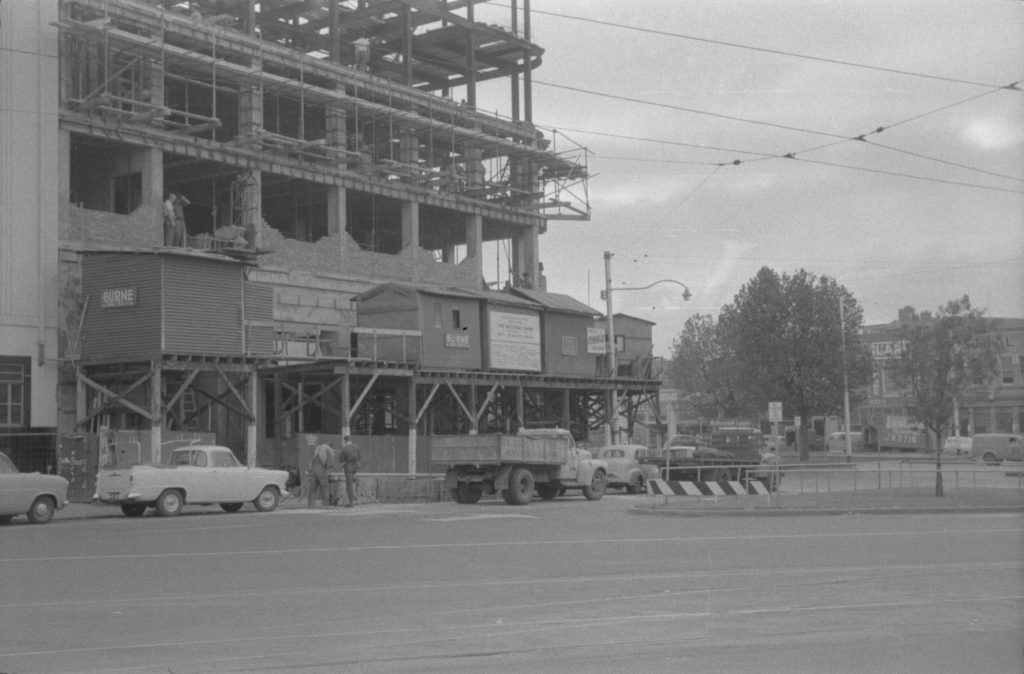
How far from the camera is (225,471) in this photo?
29281 mm

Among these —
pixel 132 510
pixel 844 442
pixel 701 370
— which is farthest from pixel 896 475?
pixel 701 370

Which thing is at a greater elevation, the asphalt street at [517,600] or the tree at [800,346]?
the tree at [800,346]

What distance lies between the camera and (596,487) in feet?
114

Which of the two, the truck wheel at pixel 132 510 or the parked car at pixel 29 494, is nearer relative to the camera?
the parked car at pixel 29 494

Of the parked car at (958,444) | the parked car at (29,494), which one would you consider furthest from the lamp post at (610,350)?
the parked car at (29,494)

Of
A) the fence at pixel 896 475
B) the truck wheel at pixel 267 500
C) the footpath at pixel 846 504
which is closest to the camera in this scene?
the footpath at pixel 846 504

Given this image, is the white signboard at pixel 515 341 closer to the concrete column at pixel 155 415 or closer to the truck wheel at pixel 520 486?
the concrete column at pixel 155 415

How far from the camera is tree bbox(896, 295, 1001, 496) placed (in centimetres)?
2328

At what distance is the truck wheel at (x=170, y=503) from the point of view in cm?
2814

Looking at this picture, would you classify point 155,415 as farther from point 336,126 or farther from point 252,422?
point 336,126

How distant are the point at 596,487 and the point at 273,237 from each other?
1877cm

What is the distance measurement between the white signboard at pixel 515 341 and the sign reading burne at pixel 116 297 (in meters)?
16.4

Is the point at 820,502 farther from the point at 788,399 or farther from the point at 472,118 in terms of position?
the point at 472,118

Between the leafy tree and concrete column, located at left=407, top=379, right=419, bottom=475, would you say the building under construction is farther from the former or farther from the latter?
the leafy tree
